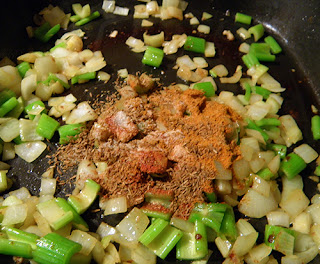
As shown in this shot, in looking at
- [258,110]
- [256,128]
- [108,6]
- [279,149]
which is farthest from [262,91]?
[108,6]

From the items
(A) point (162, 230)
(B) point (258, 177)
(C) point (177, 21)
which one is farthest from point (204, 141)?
(C) point (177, 21)

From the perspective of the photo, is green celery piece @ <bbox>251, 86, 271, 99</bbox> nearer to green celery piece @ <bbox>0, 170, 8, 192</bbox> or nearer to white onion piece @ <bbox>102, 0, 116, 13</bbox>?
white onion piece @ <bbox>102, 0, 116, 13</bbox>

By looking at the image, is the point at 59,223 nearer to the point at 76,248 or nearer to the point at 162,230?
the point at 76,248

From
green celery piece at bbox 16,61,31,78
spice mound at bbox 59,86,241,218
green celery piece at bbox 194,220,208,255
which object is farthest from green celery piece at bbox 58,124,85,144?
green celery piece at bbox 194,220,208,255

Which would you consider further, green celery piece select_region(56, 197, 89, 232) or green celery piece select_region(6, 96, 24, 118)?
green celery piece select_region(6, 96, 24, 118)

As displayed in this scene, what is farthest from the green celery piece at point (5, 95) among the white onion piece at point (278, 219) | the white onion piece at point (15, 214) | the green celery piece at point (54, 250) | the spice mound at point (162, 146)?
the white onion piece at point (278, 219)

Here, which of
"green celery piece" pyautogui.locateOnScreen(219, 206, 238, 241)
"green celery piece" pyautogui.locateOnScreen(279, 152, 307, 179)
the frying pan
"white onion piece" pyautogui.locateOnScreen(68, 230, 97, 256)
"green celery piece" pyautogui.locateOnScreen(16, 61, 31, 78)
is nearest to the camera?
"white onion piece" pyautogui.locateOnScreen(68, 230, 97, 256)

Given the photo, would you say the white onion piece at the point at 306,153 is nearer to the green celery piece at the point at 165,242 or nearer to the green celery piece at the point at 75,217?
the green celery piece at the point at 165,242
